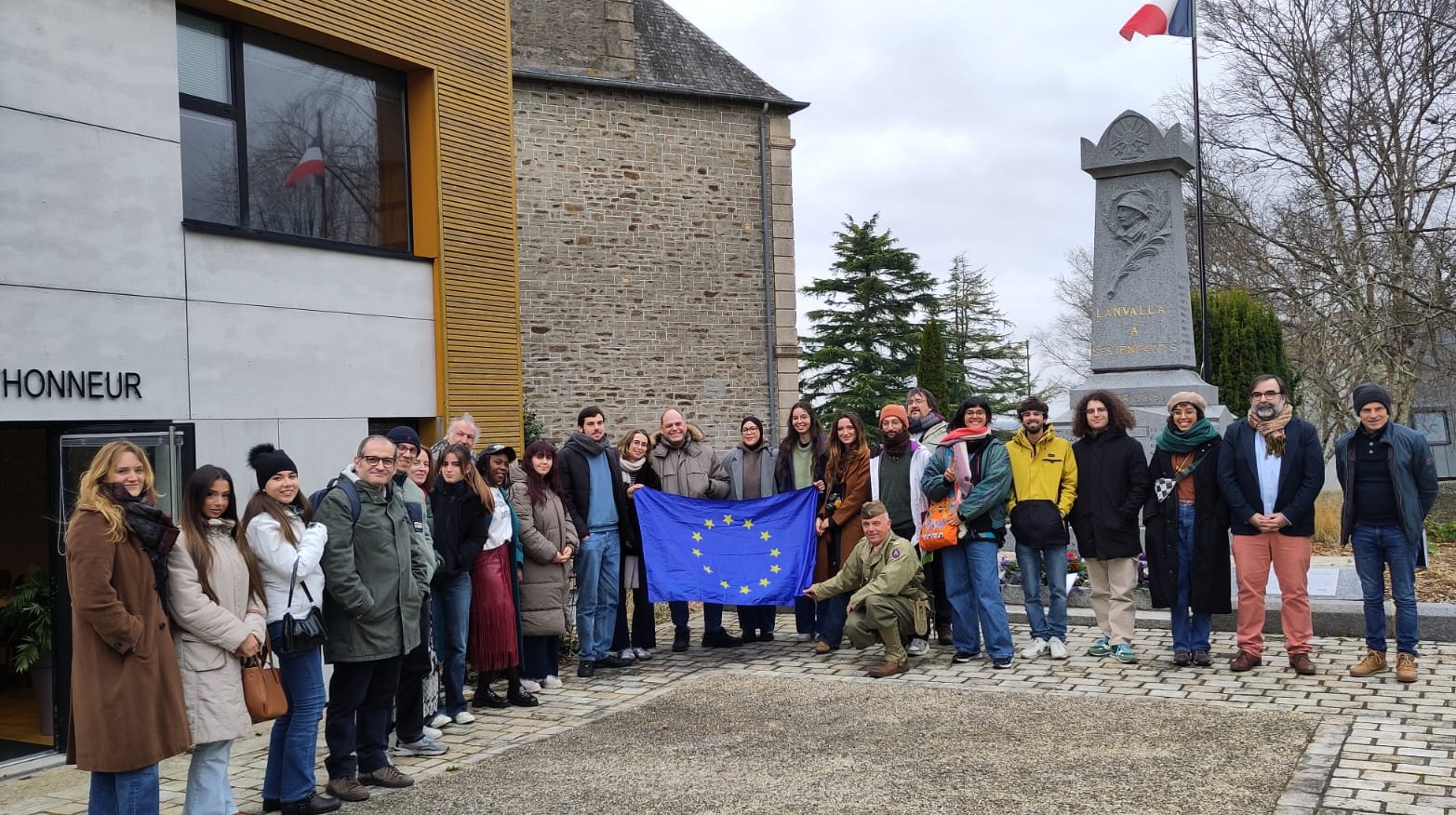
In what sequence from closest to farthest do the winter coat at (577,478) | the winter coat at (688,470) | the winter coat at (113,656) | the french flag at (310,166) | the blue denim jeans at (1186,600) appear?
1. the winter coat at (113,656)
2. the blue denim jeans at (1186,600)
3. the winter coat at (577,478)
4. the french flag at (310,166)
5. the winter coat at (688,470)

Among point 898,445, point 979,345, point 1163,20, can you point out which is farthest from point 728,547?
point 979,345

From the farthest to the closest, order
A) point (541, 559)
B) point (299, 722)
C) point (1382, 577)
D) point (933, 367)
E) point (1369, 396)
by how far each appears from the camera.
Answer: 1. point (933, 367)
2. point (541, 559)
3. point (1382, 577)
4. point (1369, 396)
5. point (299, 722)

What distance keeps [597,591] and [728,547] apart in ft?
3.89

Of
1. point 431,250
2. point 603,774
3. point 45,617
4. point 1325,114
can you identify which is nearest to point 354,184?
point 431,250

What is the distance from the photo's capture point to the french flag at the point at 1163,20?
1489 cm

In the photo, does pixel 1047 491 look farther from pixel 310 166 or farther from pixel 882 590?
pixel 310 166

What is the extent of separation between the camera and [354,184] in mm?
10109

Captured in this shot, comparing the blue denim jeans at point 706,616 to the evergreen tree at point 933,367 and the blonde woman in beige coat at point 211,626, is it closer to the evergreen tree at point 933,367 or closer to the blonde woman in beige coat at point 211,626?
the blonde woman in beige coat at point 211,626

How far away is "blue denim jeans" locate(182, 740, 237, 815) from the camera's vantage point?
17.3 ft

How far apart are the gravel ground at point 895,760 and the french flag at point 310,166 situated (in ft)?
16.4

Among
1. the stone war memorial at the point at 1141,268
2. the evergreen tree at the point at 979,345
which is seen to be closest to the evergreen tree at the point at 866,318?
the evergreen tree at the point at 979,345

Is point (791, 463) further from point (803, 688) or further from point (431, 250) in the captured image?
point (431, 250)

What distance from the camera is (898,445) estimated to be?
30.5 ft

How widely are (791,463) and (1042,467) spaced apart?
2155 mm
